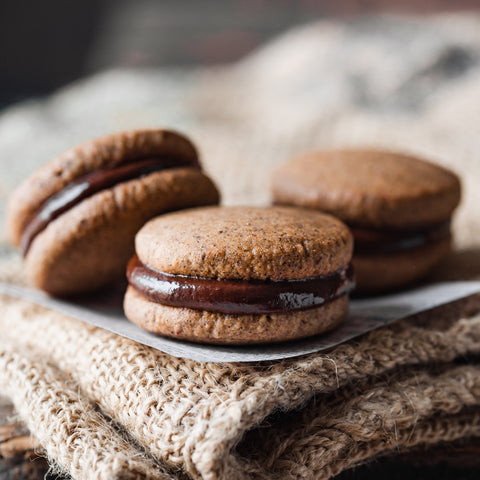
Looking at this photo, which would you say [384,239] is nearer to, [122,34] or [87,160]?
[87,160]

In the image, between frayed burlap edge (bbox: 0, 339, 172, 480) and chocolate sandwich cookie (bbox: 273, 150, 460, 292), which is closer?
frayed burlap edge (bbox: 0, 339, 172, 480)

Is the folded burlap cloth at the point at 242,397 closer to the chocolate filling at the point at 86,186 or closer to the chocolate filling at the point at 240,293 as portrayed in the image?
the chocolate filling at the point at 240,293

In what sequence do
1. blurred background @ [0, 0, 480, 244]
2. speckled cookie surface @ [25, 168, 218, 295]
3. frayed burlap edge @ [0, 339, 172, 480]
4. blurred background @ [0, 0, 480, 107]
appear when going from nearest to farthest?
frayed burlap edge @ [0, 339, 172, 480] → speckled cookie surface @ [25, 168, 218, 295] → blurred background @ [0, 0, 480, 244] → blurred background @ [0, 0, 480, 107]

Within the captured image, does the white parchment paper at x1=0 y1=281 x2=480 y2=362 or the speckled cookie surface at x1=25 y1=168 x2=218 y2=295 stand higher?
the speckled cookie surface at x1=25 y1=168 x2=218 y2=295

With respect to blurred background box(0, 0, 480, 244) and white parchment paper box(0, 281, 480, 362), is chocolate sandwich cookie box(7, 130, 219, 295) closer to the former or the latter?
white parchment paper box(0, 281, 480, 362)

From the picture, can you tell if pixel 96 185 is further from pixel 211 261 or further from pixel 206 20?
pixel 206 20

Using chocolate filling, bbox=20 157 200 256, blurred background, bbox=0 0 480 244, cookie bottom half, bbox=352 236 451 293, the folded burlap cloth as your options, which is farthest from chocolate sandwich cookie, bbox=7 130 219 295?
blurred background, bbox=0 0 480 244

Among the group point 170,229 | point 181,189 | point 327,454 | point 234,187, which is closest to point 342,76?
point 234,187

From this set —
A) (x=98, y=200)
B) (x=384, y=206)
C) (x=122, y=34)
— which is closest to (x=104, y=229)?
(x=98, y=200)
